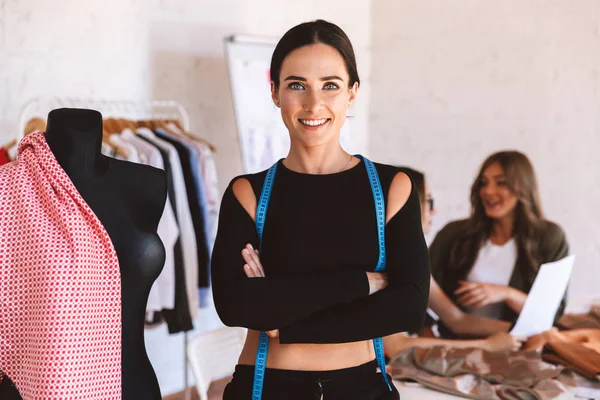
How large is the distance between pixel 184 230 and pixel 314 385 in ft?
5.86

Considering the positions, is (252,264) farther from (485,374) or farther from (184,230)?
(184,230)

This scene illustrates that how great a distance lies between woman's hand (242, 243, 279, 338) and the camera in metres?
1.50

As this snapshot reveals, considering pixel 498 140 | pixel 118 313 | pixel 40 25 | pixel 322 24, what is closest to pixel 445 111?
pixel 498 140

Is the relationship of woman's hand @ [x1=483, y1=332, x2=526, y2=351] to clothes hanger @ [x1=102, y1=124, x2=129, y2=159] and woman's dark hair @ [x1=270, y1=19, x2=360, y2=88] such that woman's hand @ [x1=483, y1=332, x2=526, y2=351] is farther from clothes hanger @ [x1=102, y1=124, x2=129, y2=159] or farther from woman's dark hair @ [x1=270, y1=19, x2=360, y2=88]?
woman's dark hair @ [x1=270, y1=19, x2=360, y2=88]

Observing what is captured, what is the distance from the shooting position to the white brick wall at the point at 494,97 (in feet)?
11.8

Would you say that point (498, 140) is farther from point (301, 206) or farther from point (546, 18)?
point (301, 206)

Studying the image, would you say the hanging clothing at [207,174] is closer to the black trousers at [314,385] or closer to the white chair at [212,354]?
the white chair at [212,354]

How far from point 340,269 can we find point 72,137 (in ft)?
2.01

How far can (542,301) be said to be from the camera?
3266 mm

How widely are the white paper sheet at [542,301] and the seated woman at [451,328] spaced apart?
0.23ft

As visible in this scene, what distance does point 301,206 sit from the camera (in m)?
1.50

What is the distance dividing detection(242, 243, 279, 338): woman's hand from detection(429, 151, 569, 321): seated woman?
2.10 m

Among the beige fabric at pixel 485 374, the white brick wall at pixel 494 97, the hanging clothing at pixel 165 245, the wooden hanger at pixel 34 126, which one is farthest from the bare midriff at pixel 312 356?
the white brick wall at pixel 494 97

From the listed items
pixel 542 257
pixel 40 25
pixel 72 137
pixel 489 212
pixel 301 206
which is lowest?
pixel 542 257
